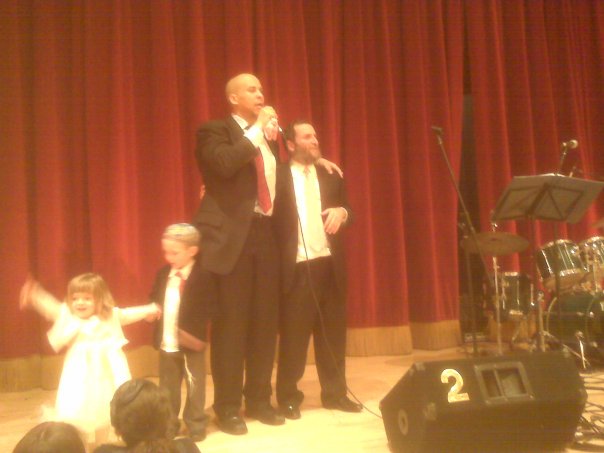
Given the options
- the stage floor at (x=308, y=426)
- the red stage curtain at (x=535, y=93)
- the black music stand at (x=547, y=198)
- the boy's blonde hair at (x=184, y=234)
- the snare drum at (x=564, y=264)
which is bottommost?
the stage floor at (x=308, y=426)

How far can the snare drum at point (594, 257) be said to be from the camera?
385 centimetres

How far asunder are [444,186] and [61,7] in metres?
2.84

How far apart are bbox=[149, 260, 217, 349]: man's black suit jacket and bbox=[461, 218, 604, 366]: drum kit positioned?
6.18ft

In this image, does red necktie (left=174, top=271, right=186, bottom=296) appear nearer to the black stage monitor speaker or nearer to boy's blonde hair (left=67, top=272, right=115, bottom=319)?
boy's blonde hair (left=67, top=272, right=115, bottom=319)

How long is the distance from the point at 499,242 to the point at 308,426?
1789 mm

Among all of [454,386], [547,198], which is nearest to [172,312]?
[454,386]

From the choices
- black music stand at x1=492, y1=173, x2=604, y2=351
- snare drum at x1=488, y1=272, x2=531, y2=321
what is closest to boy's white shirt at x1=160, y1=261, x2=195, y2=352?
black music stand at x1=492, y1=173, x2=604, y2=351

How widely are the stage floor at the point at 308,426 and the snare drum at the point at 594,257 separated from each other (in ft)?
2.16

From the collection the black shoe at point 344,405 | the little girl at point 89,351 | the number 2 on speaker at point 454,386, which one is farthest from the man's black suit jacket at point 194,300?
the number 2 on speaker at point 454,386

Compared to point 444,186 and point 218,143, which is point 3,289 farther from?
point 444,186

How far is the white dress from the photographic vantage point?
2.21 m

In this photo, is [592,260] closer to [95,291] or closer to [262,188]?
[262,188]

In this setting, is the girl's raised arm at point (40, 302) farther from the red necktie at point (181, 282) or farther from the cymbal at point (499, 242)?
the cymbal at point (499, 242)

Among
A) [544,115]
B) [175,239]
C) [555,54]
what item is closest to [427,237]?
[544,115]
